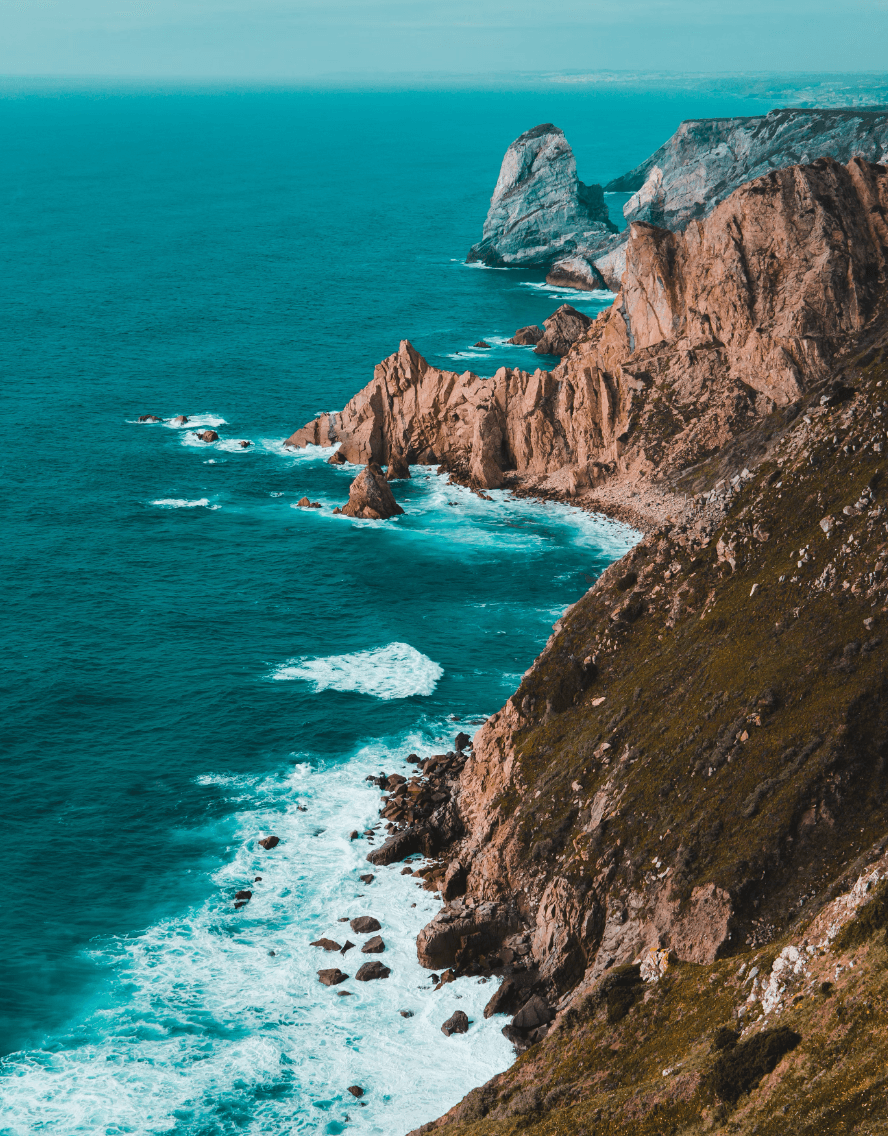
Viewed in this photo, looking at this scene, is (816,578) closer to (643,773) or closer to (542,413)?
(643,773)

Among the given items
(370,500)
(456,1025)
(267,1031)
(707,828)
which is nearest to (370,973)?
(456,1025)

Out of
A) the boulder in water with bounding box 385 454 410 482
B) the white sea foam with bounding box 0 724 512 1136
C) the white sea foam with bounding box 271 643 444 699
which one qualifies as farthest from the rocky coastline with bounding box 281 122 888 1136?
the boulder in water with bounding box 385 454 410 482

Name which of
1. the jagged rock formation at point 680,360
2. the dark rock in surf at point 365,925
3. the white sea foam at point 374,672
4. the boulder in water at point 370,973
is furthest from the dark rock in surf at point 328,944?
the jagged rock formation at point 680,360

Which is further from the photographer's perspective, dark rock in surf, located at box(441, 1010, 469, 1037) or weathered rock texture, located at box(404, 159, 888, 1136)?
dark rock in surf, located at box(441, 1010, 469, 1037)

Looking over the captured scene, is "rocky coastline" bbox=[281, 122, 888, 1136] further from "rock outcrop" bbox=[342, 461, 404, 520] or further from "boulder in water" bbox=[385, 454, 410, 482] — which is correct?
"boulder in water" bbox=[385, 454, 410, 482]

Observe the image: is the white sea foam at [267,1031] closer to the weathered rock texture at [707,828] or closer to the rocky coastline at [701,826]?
the rocky coastline at [701,826]
